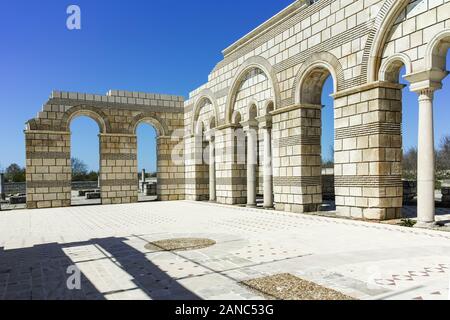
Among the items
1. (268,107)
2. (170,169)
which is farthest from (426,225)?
(170,169)

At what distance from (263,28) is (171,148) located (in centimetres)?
940

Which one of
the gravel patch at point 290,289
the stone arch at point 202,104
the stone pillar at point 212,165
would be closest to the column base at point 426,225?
the gravel patch at point 290,289

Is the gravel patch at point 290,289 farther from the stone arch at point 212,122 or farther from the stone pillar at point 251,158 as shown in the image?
the stone arch at point 212,122

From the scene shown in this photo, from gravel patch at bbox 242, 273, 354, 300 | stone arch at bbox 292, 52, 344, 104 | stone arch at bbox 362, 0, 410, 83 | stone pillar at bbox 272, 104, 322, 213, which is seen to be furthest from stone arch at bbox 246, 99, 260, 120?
gravel patch at bbox 242, 273, 354, 300

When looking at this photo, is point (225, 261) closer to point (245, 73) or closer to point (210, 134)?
point (245, 73)

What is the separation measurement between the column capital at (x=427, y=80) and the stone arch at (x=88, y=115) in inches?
601

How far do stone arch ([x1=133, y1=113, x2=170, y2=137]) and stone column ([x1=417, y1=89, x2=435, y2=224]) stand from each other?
587 inches

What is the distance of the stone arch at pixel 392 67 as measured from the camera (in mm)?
9048

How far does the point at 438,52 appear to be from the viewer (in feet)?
27.7

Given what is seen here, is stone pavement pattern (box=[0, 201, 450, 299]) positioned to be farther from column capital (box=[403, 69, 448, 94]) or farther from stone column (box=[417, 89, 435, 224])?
column capital (box=[403, 69, 448, 94])

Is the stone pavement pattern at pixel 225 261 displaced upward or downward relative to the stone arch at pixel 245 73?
downward

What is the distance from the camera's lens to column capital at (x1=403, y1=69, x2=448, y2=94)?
328 inches

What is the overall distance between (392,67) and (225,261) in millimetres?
7234

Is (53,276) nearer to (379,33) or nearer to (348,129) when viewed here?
(348,129)
